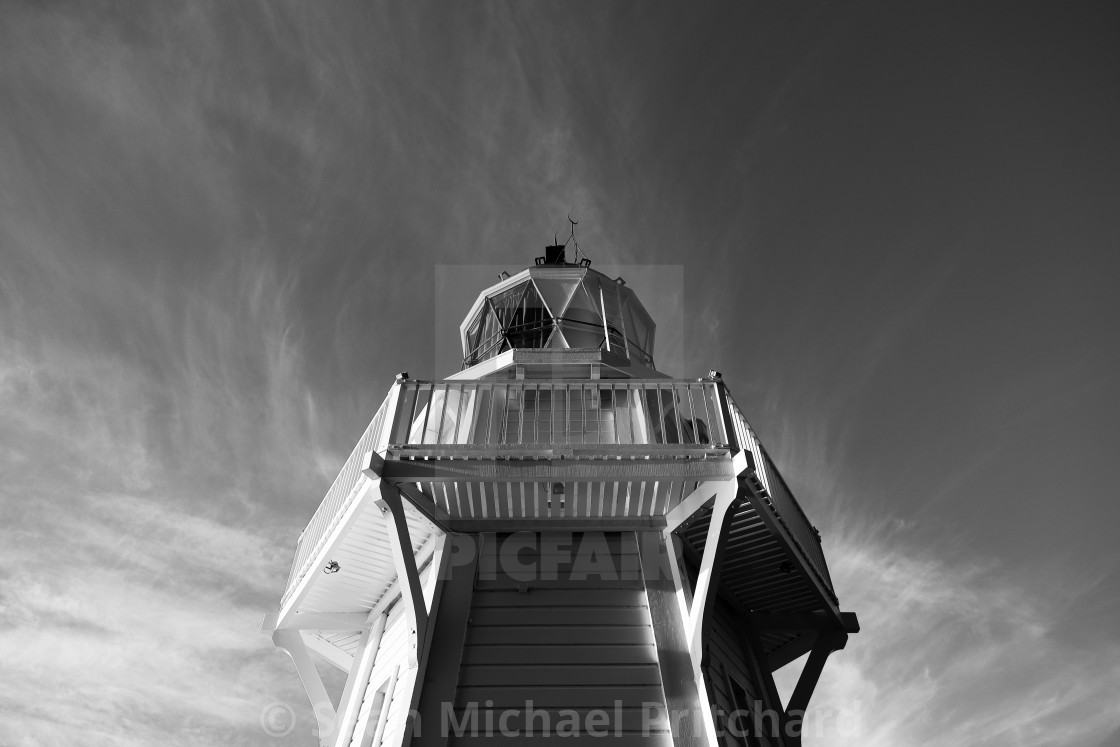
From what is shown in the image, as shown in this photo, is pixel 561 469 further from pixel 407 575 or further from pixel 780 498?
pixel 780 498

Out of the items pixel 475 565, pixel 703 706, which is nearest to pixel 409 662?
pixel 475 565

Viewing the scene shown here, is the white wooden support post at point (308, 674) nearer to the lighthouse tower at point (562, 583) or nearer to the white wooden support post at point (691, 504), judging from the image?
the lighthouse tower at point (562, 583)

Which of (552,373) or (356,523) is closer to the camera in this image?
(356,523)

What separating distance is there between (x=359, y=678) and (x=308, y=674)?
1.19 meters

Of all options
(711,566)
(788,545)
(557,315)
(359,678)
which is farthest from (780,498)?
(557,315)

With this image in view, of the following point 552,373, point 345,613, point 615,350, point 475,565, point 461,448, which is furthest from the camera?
point 615,350

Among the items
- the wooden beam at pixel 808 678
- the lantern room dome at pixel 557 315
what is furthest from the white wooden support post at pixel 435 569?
the lantern room dome at pixel 557 315

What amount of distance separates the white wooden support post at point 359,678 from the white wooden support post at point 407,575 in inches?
81.5

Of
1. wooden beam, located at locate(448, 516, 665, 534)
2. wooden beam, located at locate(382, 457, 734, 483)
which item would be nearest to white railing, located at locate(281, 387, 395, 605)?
wooden beam, located at locate(382, 457, 734, 483)

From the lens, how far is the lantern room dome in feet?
40.0

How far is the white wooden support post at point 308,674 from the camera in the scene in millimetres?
9094

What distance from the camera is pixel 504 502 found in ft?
25.2

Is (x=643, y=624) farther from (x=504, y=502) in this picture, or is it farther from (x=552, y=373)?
(x=552, y=373)

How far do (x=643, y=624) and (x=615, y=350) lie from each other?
5578 mm
